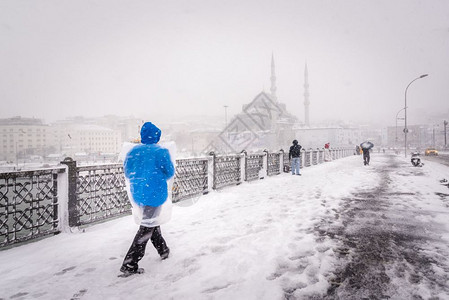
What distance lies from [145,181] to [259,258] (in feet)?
5.82

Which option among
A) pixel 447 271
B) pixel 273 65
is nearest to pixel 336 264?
pixel 447 271

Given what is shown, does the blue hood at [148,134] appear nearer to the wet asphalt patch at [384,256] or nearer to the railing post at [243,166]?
the wet asphalt patch at [384,256]

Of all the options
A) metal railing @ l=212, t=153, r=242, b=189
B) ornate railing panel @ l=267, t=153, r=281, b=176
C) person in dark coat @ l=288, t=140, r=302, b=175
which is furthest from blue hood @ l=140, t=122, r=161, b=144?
person in dark coat @ l=288, t=140, r=302, b=175

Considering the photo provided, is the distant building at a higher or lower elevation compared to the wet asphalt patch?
higher

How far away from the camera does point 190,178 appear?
7.30 meters

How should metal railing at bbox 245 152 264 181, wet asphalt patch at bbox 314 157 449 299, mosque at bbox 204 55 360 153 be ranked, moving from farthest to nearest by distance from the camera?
mosque at bbox 204 55 360 153 < metal railing at bbox 245 152 264 181 < wet asphalt patch at bbox 314 157 449 299

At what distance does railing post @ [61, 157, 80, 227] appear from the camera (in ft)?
14.6

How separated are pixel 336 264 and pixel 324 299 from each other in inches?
30.4

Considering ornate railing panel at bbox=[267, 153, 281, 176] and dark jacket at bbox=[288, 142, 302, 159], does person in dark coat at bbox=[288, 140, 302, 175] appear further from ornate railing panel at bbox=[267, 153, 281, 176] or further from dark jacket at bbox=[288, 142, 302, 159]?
ornate railing panel at bbox=[267, 153, 281, 176]

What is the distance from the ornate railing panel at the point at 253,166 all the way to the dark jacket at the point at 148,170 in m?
7.36

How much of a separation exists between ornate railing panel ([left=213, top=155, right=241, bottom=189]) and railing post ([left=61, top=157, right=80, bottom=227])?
4.32 m

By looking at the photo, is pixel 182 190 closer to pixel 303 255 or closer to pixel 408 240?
A: pixel 303 255

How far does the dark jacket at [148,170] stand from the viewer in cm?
290

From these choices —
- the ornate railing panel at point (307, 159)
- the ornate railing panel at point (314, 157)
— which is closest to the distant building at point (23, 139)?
the ornate railing panel at point (314, 157)
